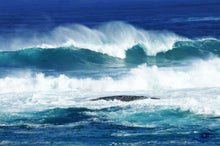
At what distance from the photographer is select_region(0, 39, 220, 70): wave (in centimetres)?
3097

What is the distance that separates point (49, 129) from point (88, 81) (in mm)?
9885

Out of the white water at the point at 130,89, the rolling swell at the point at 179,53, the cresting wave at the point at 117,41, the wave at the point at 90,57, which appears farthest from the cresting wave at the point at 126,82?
the cresting wave at the point at 117,41

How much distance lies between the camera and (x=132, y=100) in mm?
17688

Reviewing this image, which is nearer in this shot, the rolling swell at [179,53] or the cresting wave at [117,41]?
A: the rolling swell at [179,53]

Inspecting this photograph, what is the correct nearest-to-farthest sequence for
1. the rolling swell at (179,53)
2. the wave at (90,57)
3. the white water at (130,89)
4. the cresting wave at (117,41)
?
the white water at (130,89), the wave at (90,57), the rolling swell at (179,53), the cresting wave at (117,41)

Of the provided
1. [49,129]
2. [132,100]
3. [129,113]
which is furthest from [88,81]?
[49,129]

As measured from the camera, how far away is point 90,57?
32.8 m

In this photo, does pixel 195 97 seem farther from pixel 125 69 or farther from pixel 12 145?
pixel 125 69

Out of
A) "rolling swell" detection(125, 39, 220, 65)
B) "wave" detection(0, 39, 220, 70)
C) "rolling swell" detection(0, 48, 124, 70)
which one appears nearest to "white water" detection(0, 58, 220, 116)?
"rolling swell" detection(125, 39, 220, 65)

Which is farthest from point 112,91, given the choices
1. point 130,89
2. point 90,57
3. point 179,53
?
point 179,53

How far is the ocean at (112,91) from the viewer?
13.6 m

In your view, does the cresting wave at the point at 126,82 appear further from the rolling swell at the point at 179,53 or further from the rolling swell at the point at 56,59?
the rolling swell at the point at 179,53

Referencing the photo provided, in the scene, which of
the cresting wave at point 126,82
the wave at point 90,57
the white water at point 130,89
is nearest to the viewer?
the white water at point 130,89

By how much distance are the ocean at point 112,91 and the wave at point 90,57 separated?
7cm
